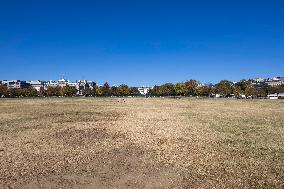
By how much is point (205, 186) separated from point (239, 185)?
50.3 inches

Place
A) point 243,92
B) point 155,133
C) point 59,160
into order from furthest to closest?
point 243,92, point 155,133, point 59,160

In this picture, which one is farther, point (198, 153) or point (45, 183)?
point (198, 153)

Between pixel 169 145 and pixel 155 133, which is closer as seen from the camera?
pixel 169 145

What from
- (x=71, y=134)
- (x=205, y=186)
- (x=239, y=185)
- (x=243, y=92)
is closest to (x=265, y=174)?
(x=239, y=185)

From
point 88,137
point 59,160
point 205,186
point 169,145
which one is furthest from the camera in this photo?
point 88,137

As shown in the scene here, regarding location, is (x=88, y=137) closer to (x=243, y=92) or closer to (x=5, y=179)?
(x=5, y=179)

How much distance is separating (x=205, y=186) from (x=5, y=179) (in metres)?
7.71

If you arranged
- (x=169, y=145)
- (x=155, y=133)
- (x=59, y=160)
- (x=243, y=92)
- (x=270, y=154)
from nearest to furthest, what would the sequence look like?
1. (x=59, y=160)
2. (x=270, y=154)
3. (x=169, y=145)
4. (x=155, y=133)
5. (x=243, y=92)

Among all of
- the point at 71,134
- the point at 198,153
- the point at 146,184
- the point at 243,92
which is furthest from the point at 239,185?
the point at 243,92

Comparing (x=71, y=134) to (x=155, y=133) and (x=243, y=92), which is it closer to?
(x=155, y=133)

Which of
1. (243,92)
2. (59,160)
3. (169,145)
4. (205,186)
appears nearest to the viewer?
(205,186)

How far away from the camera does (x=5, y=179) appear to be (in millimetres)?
14961

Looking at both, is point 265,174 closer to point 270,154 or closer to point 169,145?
point 270,154

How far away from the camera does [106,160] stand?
18859mm
